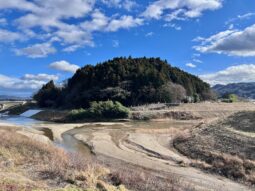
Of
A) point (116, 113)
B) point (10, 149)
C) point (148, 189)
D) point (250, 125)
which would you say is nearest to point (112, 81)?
point (116, 113)

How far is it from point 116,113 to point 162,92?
23.1 metres

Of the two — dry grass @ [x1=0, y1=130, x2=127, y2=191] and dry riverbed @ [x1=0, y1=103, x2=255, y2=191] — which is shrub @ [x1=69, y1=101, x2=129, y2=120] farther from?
dry grass @ [x1=0, y1=130, x2=127, y2=191]

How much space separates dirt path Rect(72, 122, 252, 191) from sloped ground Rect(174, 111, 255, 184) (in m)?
1.06

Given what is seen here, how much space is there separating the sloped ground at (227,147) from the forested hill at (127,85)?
57.3 meters

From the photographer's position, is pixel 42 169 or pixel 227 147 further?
pixel 227 147

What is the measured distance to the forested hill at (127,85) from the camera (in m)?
101

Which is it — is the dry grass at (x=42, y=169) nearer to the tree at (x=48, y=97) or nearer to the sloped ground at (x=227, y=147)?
the sloped ground at (x=227, y=147)

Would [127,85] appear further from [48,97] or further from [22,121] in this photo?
[22,121]

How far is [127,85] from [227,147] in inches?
2932

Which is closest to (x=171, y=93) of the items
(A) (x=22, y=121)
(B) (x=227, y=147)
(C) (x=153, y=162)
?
(A) (x=22, y=121)

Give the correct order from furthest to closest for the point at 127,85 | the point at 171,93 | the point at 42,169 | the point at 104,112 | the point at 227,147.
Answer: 1. the point at 127,85
2. the point at 171,93
3. the point at 104,112
4. the point at 227,147
5. the point at 42,169

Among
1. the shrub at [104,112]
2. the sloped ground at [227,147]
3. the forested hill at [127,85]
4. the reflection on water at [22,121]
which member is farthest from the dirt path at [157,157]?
the forested hill at [127,85]

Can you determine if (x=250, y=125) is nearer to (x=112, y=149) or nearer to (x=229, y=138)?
(x=229, y=138)

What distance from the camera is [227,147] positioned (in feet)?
99.0
